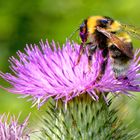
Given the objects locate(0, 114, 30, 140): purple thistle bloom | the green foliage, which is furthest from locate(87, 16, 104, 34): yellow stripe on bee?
locate(0, 114, 30, 140): purple thistle bloom

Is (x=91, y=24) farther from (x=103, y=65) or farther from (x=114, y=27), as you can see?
(x=103, y=65)

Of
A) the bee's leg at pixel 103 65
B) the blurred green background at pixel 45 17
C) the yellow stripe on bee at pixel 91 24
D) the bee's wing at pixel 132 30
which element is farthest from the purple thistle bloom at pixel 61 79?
the blurred green background at pixel 45 17

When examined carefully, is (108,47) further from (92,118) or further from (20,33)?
(20,33)

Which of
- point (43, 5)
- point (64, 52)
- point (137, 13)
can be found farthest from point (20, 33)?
point (64, 52)

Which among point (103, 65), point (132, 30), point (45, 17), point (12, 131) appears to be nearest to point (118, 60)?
point (103, 65)

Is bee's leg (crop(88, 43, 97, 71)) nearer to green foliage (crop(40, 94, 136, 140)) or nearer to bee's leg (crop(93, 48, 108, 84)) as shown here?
bee's leg (crop(93, 48, 108, 84))

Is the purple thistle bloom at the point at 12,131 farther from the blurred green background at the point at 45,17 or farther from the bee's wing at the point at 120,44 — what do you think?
the blurred green background at the point at 45,17
